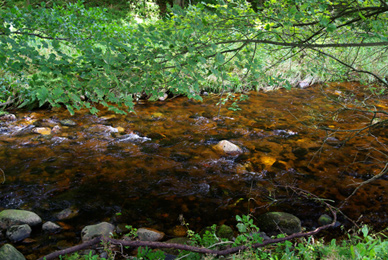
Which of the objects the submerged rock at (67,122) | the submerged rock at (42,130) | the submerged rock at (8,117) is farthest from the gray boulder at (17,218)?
the submerged rock at (8,117)

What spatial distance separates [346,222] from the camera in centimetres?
322

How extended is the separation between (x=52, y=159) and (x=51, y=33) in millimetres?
2269

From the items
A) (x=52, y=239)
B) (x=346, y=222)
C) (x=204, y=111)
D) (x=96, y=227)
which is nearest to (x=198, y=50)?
(x=96, y=227)

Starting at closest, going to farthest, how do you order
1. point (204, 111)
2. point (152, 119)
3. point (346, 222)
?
point (346, 222)
point (152, 119)
point (204, 111)

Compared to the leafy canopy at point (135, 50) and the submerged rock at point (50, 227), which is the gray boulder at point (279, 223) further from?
the submerged rock at point (50, 227)

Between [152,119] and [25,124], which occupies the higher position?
[25,124]

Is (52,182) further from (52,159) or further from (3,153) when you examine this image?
(3,153)

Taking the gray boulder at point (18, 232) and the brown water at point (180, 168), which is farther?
the brown water at point (180, 168)

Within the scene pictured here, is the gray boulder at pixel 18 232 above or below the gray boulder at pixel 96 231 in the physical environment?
above

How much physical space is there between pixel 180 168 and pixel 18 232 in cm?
224

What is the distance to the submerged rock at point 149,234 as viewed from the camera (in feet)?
9.35

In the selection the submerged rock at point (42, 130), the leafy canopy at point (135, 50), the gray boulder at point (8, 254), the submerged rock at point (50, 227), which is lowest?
the submerged rock at point (50, 227)

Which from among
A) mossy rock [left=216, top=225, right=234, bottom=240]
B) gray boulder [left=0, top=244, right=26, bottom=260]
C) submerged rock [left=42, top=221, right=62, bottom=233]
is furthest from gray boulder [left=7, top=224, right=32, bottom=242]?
mossy rock [left=216, top=225, right=234, bottom=240]

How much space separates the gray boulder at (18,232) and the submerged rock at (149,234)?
3.73 feet
